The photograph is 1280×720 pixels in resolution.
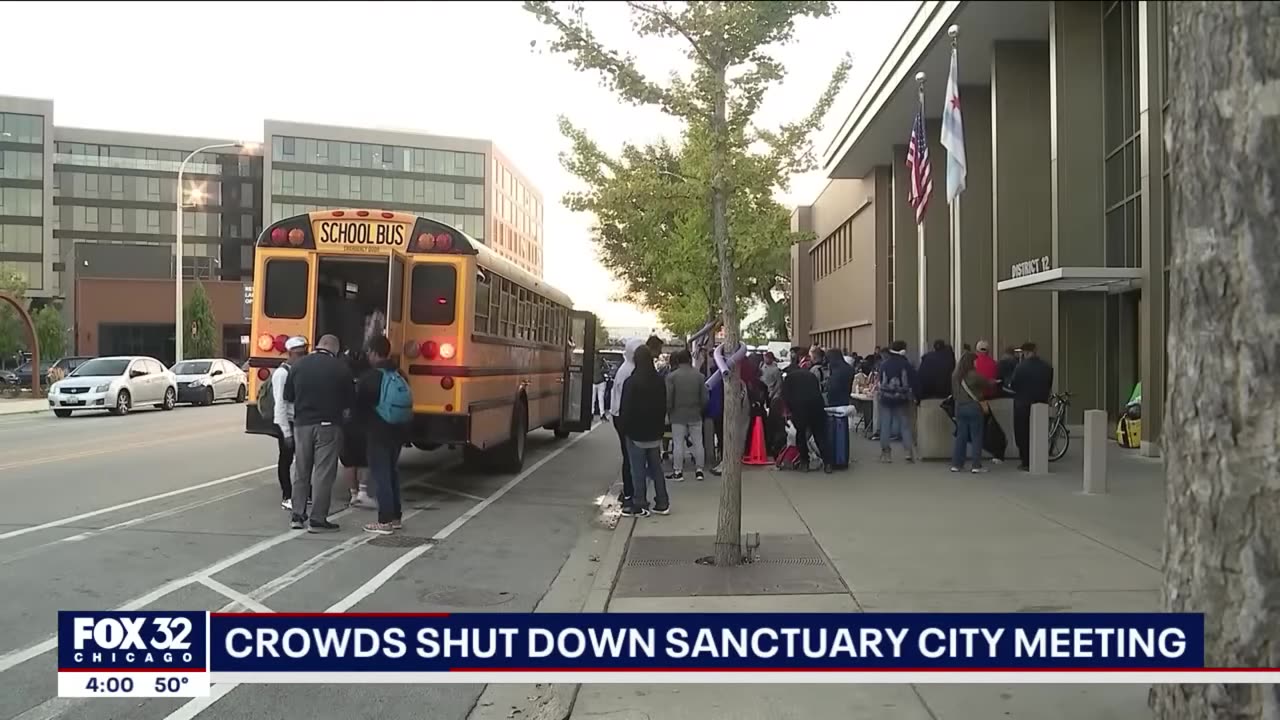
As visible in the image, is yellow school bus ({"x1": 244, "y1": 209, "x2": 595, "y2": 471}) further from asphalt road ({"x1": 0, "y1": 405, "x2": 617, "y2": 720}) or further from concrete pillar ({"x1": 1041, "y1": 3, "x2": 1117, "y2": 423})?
concrete pillar ({"x1": 1041, "y1": 3, "x2": 1117, "y2": 423})

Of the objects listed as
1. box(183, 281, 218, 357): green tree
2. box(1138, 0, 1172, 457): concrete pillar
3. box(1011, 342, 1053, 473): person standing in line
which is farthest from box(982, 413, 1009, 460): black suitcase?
box(183, 281, 218, 357): green tree

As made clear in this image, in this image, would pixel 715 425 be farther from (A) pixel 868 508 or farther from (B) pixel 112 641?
(B) pixel 112 641

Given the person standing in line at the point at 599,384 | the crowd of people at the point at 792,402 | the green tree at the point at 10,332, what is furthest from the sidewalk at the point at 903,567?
the green tree at the point at 10,332

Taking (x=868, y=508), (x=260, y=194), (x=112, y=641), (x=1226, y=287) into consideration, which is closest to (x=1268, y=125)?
(x=1226, y=287)

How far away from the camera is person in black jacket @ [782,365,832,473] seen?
13.4 metres

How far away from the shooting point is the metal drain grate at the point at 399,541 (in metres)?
8.69

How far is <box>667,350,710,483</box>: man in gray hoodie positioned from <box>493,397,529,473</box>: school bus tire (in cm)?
238

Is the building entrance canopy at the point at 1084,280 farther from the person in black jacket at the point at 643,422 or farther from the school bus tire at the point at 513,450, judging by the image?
the school bus tire at the point at 513,450

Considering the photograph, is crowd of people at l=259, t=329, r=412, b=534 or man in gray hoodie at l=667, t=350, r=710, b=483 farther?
man in gray hoodie at l=667, t=350, r=710, b=483

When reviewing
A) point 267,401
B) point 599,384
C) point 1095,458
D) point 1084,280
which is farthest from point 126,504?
point 599,384

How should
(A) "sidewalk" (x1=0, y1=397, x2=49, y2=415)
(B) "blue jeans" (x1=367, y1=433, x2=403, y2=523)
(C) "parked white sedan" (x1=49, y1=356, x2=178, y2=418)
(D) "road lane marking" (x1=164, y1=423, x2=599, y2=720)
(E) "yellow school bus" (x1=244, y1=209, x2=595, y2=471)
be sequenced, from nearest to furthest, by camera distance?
(D) "road lane marking" (x1=164, y1=423, x2=599, y2=720)
(B) "blue jeans" (x1=367, y1=433, x2=403, y2=523)
(E) "yellow school bus" (x1=244, y1=209, x2=595, y2=471)
(C) "parked white sedan" (x1=49, y1=356, x2=178, y2=418)
(A) "sidewalk" (x1=0, y1=397, x2=49, y2=415)

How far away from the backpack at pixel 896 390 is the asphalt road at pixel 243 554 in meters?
4.52

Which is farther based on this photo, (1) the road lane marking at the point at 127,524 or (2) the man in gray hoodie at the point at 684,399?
(2) the man in gray hoodie at the point at 684,399

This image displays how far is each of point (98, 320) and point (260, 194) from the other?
58.6 feet
